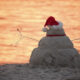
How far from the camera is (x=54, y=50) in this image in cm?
1123

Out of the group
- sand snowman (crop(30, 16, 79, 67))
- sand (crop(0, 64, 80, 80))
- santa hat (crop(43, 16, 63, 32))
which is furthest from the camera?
santa hat (crop(43, 16, 63, 32))

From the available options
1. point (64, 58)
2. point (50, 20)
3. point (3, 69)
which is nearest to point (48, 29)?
point (50, 20)

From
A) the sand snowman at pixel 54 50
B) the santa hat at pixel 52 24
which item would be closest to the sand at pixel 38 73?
the sand snowman at pixel 54 50

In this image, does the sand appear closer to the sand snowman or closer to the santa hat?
the sand snowman

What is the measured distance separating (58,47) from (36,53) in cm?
72

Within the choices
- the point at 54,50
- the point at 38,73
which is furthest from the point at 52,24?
the point at 38,73

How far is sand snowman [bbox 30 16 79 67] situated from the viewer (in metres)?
11.2

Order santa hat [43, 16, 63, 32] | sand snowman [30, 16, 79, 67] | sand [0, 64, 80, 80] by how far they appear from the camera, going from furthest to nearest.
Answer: santa hat [43, 16, 63, 32]
sand snowman [30, 16, 79, 67]
sand [0, 64, 80, 80]

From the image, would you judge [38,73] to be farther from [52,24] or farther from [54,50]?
[52,24]

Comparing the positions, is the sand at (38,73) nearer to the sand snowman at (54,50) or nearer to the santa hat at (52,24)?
the sand snowman at (54,50)

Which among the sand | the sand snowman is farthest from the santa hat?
the sand

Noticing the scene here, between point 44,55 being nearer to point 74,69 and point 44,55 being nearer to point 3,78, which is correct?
point 74,69

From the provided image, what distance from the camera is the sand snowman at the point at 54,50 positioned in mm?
11180

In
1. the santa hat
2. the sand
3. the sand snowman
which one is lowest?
the sand
